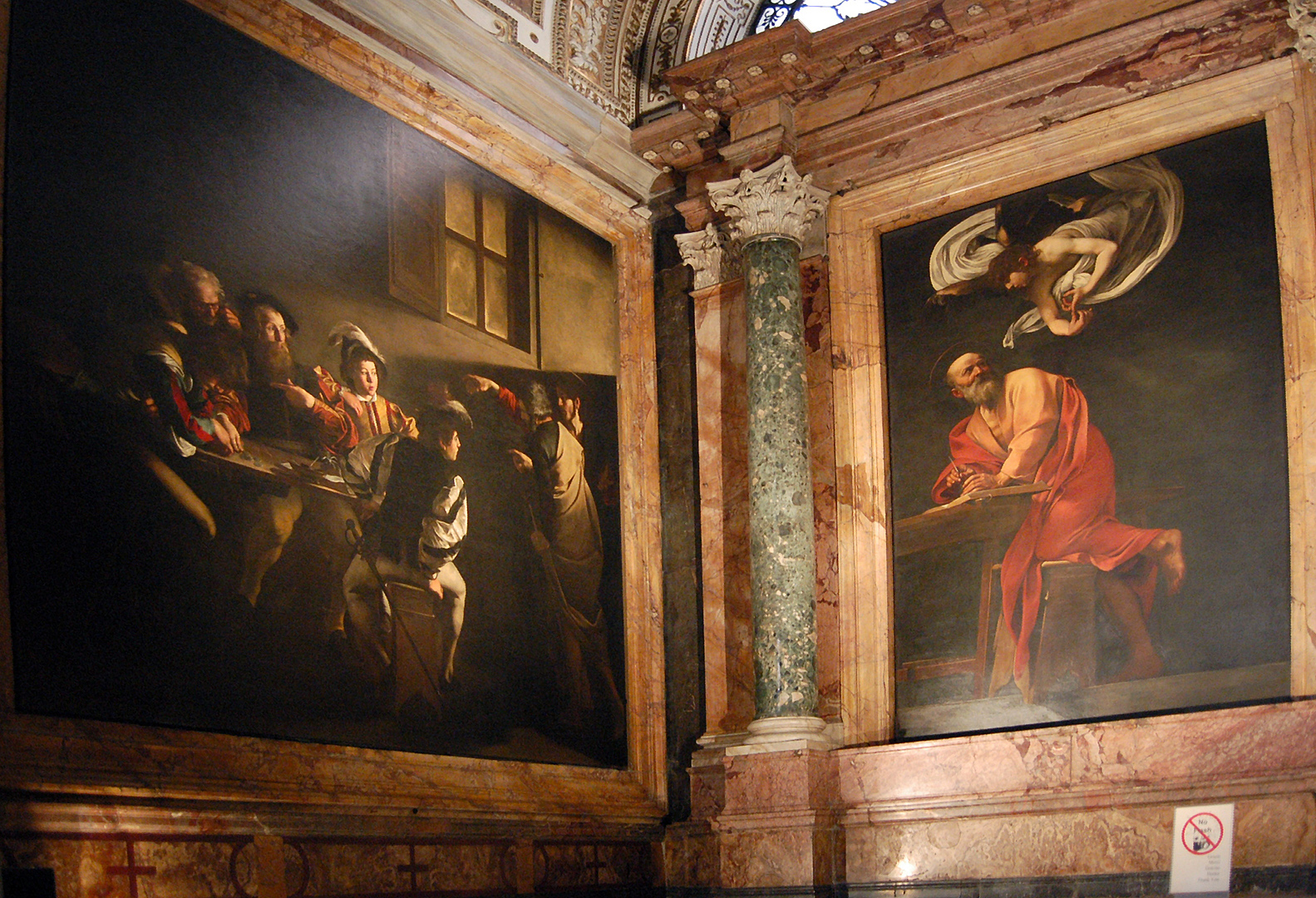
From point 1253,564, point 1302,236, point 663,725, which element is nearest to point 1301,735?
point 1253,564

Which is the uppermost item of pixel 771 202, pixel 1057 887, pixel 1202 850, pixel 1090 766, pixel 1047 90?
pixel 1047 90

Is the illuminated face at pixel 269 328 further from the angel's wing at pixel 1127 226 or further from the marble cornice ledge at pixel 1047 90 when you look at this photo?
the angel's wing at pixel 1127 226

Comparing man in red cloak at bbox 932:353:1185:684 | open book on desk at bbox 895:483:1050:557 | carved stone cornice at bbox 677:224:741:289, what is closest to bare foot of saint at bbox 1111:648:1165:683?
man in red cloak at bbox 932:353:1185:684

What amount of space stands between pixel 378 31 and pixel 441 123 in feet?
2.51

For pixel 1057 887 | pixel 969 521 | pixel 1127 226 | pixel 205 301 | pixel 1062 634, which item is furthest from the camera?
pixel 969 521

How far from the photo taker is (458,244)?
9.30 m

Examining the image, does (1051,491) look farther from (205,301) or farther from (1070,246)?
(205,301)

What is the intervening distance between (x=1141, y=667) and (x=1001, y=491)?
1509 millimetres

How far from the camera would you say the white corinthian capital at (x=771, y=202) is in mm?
10148

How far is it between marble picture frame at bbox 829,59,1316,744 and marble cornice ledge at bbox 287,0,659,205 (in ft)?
5.96

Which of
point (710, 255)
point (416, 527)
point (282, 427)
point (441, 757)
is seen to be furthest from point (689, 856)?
point (710, 255)

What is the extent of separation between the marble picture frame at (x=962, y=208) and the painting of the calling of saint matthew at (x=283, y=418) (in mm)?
1807

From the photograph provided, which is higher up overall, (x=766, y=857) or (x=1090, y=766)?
(x=1090, y=766)

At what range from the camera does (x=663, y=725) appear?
10.2 meters
